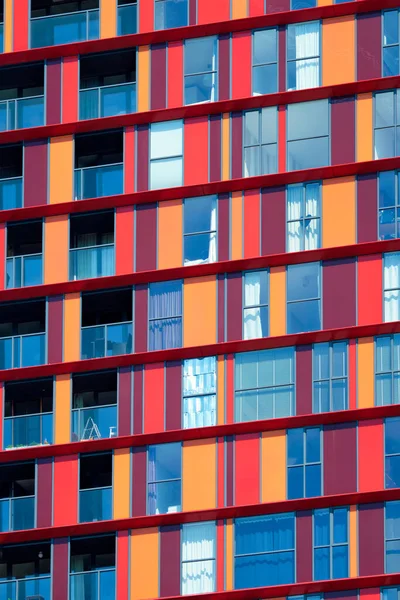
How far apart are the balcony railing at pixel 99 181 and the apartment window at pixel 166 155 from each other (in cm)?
129

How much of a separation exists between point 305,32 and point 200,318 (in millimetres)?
10379

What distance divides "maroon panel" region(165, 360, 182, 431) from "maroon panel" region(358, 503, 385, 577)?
6.99m

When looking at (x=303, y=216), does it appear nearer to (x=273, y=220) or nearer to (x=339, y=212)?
(x=273, y=220)

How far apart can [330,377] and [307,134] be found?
863cm

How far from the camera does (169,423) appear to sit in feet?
287

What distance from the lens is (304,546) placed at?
3327 inches

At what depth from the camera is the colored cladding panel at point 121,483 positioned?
8706 cm

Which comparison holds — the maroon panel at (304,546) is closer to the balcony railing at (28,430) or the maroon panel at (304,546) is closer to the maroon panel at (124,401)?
the maroon panel at (124,401)

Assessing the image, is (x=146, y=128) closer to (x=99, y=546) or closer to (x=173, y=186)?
(x=173, y=186)

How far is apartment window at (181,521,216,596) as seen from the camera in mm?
85375

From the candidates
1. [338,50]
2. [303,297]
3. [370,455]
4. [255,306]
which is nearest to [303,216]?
[303,297]

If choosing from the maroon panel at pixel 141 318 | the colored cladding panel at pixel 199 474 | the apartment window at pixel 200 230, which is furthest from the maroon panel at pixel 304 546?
the apartment window at pixel 200 230

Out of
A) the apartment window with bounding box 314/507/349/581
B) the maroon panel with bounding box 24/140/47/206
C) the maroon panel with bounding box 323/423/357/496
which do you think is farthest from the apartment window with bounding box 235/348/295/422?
the maroon panel with bounding box 24/140/47/206

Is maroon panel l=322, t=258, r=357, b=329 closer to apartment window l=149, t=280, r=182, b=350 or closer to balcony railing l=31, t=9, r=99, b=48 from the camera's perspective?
apartment window l=149, t=280, r=182, b=350
